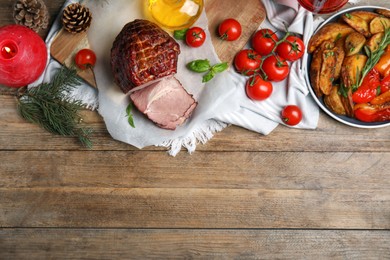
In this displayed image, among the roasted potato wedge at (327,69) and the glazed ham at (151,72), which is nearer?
the glazed ham at (151,72)

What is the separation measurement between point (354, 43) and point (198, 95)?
2.25ft

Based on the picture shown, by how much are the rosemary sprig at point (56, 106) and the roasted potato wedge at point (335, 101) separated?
103 centimetres

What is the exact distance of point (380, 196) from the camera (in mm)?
2086

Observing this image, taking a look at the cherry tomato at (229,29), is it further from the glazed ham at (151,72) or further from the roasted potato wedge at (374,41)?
the roasted potato wedge at (374,41)

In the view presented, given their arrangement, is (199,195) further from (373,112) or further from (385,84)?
(385,84)

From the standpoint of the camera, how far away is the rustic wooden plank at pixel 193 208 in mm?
2064

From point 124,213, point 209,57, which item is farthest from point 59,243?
point 209,57

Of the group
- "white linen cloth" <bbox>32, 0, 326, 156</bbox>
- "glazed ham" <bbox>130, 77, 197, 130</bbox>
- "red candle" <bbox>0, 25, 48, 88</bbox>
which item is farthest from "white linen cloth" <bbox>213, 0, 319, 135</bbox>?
"red candle" <bbox>0, 25, 48, 88</bbox>

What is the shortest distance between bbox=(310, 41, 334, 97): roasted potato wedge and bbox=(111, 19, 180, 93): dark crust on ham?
1.91 ft

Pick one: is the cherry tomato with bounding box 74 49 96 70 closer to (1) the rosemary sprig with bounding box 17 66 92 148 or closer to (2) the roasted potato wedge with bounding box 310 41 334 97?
(1) the rosemary sprig with bounding box 17 66 92 148

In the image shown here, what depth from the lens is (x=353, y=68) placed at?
6.48 feet

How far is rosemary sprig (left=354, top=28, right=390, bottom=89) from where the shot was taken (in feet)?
6.44

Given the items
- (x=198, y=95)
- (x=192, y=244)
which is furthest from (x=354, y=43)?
(x=192, y=244)

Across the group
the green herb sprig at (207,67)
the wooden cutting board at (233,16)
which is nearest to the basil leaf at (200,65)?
the green herb sprig at (207,67)
